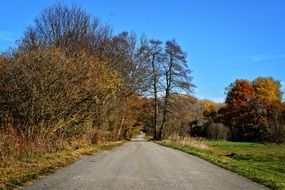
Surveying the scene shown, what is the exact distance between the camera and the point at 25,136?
21.8 metres

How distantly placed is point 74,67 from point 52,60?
2.00 m

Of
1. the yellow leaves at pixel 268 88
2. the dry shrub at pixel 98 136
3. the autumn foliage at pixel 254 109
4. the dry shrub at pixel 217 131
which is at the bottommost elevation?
the dry shrub at pixel 98 136

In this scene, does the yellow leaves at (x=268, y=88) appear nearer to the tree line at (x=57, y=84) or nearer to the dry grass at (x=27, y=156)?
the tree line at (x=57, y=84)

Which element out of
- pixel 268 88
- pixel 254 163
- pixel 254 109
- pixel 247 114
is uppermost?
pixel 268 88

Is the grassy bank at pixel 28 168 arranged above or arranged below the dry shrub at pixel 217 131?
below

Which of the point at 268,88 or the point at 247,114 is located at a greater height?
the point at 268,88

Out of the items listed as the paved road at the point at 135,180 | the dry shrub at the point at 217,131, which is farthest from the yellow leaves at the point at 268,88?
the paved road at the point at 135,180

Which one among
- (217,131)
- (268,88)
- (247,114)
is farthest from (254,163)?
(268,88)

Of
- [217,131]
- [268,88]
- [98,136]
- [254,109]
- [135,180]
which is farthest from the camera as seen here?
[268,88]

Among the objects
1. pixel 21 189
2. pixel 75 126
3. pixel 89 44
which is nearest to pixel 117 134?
pixel 89 44

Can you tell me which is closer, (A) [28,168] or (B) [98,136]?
(A) [28,168]

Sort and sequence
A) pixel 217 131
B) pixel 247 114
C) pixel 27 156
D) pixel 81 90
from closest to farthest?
pixel 27 156
pixel 81 90
pixel 217 131
pixel 247 114

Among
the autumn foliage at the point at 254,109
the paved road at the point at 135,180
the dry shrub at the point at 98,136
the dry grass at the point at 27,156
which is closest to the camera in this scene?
the paved road at the point at 135,180

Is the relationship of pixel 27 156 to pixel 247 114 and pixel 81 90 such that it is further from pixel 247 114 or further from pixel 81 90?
pixel 247 114
